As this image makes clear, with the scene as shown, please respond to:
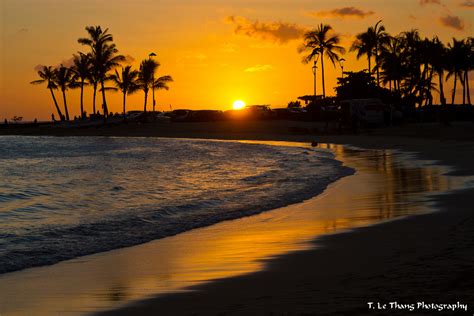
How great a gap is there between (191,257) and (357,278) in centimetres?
294

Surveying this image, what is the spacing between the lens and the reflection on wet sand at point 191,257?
739 cm

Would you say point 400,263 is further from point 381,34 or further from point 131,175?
point 381,34

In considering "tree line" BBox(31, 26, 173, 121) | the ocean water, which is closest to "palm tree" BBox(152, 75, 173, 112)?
"tree line" BBox(31, 26, 173, 121)

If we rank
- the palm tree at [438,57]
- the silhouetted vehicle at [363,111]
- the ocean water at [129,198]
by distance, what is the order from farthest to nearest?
the palm tree at [438,57] → the silhouetted vehicle at [363,111] → the ocean water at [129,198]

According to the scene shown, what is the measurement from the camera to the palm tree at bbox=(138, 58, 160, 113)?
108m

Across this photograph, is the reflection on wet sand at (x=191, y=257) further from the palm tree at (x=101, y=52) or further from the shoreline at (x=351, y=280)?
the palm tree at (x=101, y=52)

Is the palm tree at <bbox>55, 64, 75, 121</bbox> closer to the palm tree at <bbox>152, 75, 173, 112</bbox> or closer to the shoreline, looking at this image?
the palm tree at <bbox>152, 75, 173, 112</bbox>

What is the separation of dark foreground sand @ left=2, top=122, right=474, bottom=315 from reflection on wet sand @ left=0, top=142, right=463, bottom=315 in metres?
0.46

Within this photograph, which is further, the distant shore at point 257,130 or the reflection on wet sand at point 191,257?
the distant shore at point 257,130

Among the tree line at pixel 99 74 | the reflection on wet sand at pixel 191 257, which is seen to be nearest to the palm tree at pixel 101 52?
the tree line at pixel 99 74

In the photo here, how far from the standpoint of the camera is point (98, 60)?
93.0m

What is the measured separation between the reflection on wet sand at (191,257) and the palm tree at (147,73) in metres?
92.5

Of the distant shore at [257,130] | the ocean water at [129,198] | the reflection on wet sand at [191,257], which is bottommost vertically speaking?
the ocean water at [129,198]

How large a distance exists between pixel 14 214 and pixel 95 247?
6.02 meters
